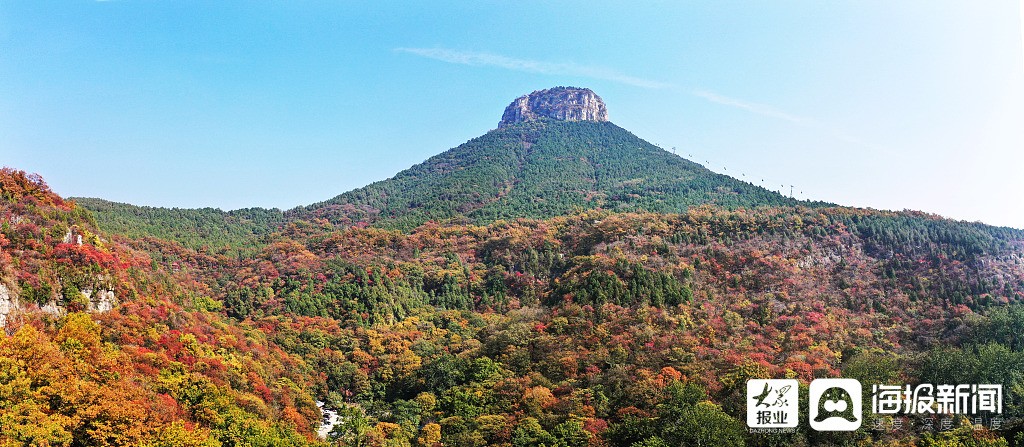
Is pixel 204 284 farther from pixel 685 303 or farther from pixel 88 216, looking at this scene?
pixel 685 303

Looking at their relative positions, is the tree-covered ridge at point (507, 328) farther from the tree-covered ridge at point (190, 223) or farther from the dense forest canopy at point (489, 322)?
the tree-covered ridge at point (190, 223)

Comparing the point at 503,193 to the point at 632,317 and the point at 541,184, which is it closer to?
the point at 541,184

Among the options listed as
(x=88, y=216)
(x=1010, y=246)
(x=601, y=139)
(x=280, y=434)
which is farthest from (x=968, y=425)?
(x=601, y=139)

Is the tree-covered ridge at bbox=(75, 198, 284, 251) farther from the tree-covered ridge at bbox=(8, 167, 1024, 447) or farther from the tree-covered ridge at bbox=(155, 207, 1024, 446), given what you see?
the tree-covered ridge at bbox=(155, 207, 1024, 446)

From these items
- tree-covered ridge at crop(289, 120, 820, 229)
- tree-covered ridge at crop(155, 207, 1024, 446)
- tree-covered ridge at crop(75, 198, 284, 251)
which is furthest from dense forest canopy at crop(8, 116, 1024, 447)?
tree-covered ridge at crop(289, 120, 820, 229)

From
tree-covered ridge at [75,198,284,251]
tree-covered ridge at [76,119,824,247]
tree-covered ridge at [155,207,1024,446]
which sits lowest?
tree-covered ridge at [155,207,1024,446]

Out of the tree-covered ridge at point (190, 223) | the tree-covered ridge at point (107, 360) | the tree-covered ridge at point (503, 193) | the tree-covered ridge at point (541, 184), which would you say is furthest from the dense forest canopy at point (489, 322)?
the tree-covered ridge at point (541, 184)

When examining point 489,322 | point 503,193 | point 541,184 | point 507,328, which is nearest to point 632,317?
point 507,328
